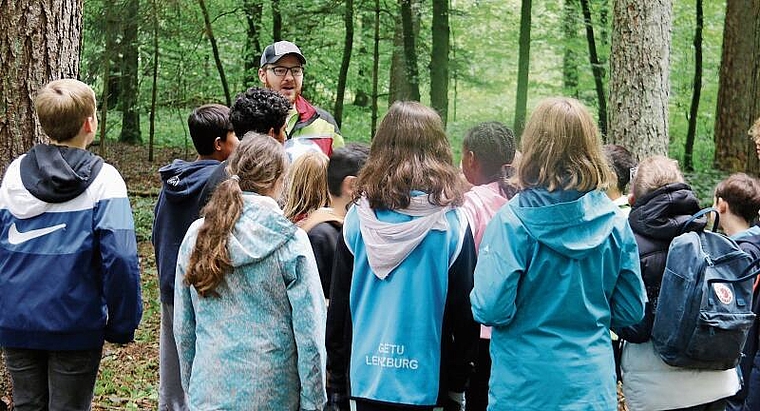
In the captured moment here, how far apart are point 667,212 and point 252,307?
1.93 meters

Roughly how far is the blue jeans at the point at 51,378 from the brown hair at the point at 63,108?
3.40ft

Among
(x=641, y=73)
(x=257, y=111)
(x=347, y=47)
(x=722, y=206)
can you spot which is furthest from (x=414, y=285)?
(x=347, y=47)

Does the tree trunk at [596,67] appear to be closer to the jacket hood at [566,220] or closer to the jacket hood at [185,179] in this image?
the jacket hood at [185,179]

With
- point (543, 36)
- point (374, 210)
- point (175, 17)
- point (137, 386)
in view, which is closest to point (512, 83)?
point (543, 36)

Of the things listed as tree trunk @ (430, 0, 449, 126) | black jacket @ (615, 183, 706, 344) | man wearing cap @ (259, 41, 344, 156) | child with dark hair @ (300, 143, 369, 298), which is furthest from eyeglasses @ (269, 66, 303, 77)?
tree trunk @ (430, 0, 449, 126)

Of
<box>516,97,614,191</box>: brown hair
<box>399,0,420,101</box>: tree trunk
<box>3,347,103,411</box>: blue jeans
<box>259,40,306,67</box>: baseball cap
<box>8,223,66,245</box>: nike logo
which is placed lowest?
<box>3,347,103,411</box>: blue jeans

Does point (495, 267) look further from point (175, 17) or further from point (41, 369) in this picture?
point (175, 17)

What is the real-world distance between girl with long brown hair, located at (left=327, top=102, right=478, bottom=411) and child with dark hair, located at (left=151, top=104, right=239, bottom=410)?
1.27 m

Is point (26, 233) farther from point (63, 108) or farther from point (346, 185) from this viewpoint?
point (346, 185)

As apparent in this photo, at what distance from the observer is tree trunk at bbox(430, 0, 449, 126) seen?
15211mm

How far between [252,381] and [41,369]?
130 centimetres

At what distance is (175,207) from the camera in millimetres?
4004

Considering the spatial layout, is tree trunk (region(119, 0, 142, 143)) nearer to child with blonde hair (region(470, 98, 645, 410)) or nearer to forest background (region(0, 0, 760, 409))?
forest background (region(0, 0, 760, 409))

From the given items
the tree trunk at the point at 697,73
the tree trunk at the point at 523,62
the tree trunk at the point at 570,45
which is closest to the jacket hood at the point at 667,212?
the tree trunk at the point at 523,62
